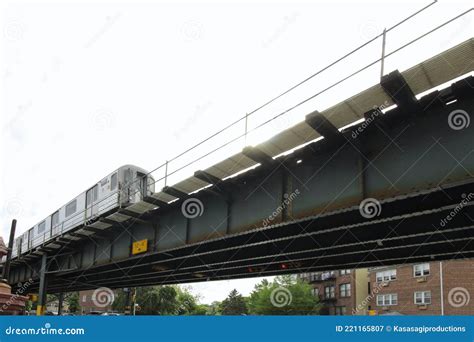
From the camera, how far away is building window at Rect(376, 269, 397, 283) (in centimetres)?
5778

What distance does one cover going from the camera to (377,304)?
59.1 meters

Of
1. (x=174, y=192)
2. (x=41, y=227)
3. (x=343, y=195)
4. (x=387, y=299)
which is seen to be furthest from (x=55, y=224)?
(x=387, y=299)

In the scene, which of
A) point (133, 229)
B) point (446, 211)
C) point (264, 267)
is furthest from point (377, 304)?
point (446, 211)

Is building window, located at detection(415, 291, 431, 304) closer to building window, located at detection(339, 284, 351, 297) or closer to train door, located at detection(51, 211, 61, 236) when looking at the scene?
building window, located at detection(339, 284, 351, 297)

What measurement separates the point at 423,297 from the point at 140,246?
43195 mm

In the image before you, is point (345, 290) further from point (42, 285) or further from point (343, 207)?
point (343, 207)

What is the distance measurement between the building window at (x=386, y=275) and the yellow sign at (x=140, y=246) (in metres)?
45.9

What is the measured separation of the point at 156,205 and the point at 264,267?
701cm

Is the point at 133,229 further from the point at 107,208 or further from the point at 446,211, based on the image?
the point at 446,211

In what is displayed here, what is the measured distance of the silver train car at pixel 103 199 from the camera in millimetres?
24766

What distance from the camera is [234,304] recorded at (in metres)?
99.5

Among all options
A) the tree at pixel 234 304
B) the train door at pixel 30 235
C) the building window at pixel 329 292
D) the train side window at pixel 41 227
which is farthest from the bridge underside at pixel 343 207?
the tree at pixel 234 304

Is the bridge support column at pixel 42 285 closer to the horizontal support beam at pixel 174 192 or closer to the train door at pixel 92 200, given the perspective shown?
the train door at pixel 92 200

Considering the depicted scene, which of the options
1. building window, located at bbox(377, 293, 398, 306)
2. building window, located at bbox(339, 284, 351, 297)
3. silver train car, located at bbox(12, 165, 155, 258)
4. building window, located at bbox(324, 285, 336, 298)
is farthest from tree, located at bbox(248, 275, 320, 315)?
silver train car, located at bbox(12, 165, 155, 258)
